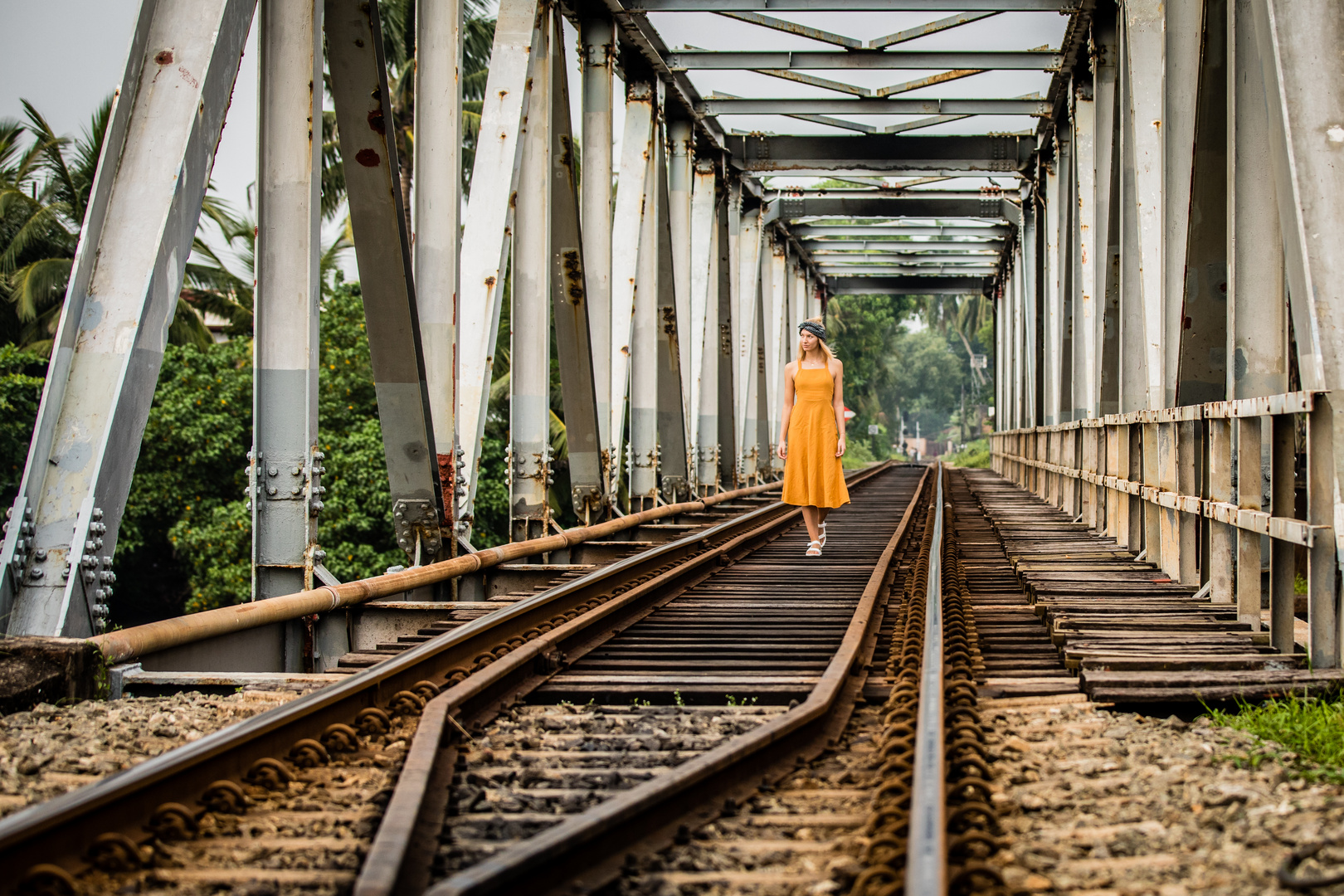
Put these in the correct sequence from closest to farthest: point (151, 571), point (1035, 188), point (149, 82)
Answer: point (149, 82), point (1035, 188), point (151, 571)

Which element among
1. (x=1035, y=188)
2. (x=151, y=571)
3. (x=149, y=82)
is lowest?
(x=151, y=571)

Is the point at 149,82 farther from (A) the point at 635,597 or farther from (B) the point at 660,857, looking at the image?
(B) the point at 660,857

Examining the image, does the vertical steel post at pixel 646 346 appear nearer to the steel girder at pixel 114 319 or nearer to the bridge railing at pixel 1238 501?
the bridge railing at pixel 1238 501

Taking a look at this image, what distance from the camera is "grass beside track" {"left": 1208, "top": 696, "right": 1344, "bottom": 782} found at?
3.19 m

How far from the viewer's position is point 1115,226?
10.7 m

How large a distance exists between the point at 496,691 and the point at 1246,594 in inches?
129

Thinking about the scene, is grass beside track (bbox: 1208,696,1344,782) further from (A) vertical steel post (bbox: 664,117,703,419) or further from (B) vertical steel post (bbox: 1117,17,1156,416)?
(A) vertical steel post (bbox: 664,117,703,419)

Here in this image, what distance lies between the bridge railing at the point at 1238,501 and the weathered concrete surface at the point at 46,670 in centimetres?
414

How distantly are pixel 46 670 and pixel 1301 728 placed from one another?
12.7ft

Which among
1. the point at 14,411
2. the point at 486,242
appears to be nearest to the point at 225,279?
the point at 14,411

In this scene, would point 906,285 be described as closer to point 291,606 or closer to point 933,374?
point 291,606

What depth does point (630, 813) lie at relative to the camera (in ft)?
8.61

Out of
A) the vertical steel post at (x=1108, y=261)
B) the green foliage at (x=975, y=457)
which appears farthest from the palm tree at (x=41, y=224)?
the green foliage at (x=975, y=457)

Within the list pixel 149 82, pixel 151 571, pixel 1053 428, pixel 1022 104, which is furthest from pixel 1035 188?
pixel 151 571
